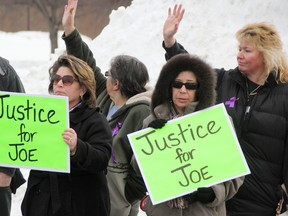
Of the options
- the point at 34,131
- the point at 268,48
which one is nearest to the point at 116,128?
the point at 34,131

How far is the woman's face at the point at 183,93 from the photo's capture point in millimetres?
3957

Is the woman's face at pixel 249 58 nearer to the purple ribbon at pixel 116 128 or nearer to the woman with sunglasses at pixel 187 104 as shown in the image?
the woman with sunglasses at pixel 187 104

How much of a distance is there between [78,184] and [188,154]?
0.68 metres

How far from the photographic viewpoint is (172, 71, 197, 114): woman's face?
3.96m

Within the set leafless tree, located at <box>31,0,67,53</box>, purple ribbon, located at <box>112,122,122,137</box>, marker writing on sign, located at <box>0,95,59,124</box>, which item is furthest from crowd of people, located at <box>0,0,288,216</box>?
leafless tree, located at <box>31,0,67,53</box>

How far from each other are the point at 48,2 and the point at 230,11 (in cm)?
1379

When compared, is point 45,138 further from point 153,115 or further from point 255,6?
point 255,6

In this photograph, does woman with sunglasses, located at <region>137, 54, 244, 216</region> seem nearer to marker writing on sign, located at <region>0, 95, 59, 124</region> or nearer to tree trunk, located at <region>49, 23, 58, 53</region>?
marker writing on sign, located at <region>0, 95, 59, 124</region>

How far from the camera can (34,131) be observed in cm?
404

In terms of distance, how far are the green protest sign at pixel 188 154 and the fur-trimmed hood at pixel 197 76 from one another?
90 mm

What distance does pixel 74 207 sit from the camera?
404 cm

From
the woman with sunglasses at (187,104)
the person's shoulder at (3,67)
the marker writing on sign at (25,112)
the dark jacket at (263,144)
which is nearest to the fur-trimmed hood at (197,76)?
the woman with sunglasses at (187,104)

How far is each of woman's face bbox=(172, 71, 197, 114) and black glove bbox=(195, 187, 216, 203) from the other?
1.63ft

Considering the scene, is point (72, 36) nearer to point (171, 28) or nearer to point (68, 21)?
point (68, 21)
